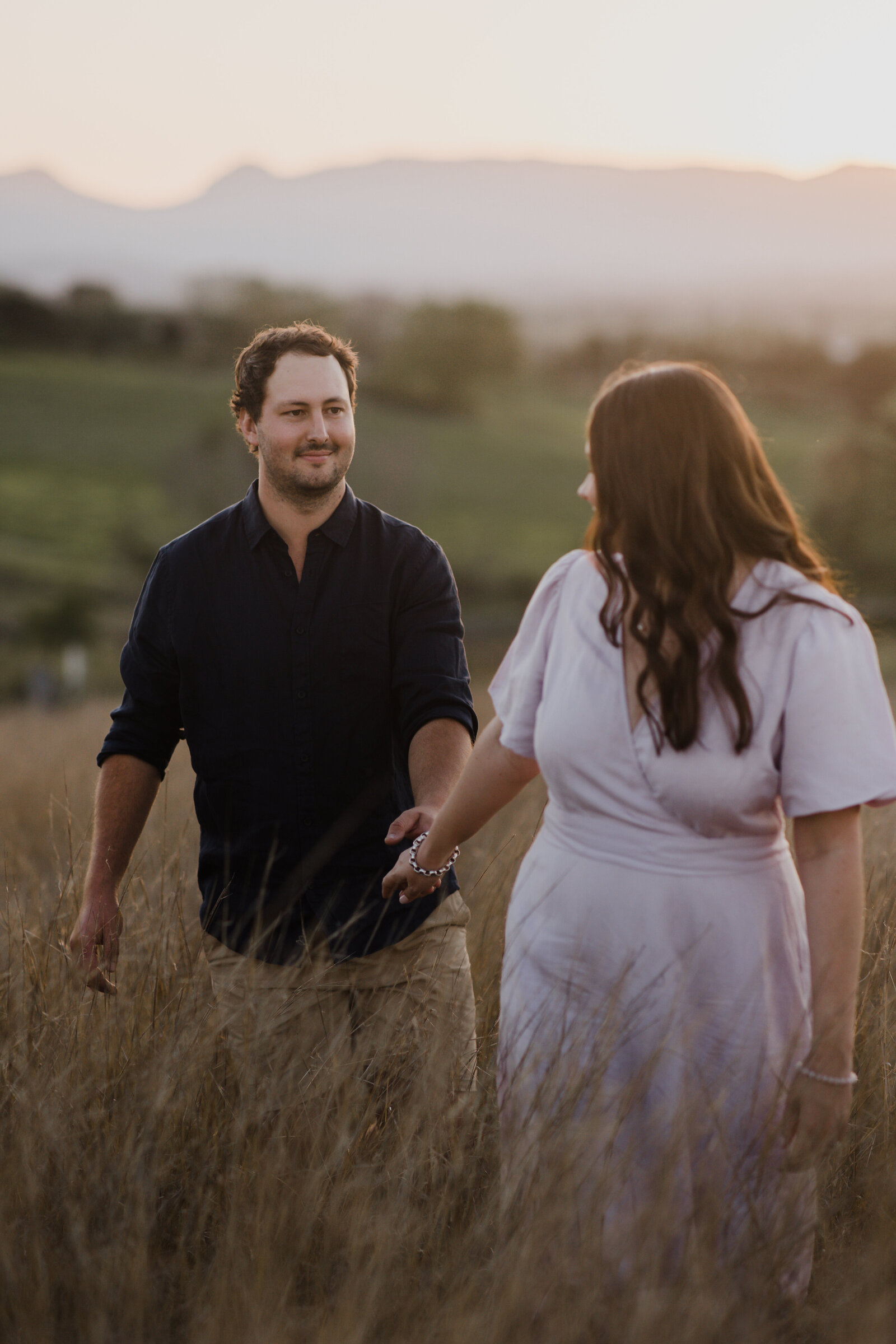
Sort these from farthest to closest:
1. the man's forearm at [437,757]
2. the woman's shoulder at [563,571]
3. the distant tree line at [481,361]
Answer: the distant tree line at [481,361], the man's forearm at [437,757], the woman's shoulder at [563,571]

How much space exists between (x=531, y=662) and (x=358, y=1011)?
3.99 feet

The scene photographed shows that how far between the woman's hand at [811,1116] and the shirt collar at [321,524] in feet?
5.57

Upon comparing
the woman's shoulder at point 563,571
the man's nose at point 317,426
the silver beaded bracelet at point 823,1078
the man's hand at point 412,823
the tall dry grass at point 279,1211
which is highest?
the man's nose at point 317,426

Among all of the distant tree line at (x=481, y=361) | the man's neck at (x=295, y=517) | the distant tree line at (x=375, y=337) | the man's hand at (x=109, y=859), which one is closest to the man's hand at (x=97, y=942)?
the man's hand at (x=109, y=859)

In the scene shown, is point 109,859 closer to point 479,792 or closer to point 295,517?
point 295,517

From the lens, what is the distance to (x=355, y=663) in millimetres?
2859

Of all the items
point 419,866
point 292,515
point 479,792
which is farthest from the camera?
point 292,515

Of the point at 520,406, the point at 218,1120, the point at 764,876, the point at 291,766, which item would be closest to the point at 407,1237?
the point at 218,1120

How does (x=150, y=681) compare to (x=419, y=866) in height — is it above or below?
above

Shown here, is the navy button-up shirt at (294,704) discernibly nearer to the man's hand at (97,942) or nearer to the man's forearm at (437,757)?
the man's forearm at (437,757)

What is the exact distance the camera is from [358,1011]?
2812 millimetres

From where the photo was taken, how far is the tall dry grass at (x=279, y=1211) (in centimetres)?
169

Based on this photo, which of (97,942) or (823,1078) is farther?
(97,942)

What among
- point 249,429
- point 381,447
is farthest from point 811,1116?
point 381,447
